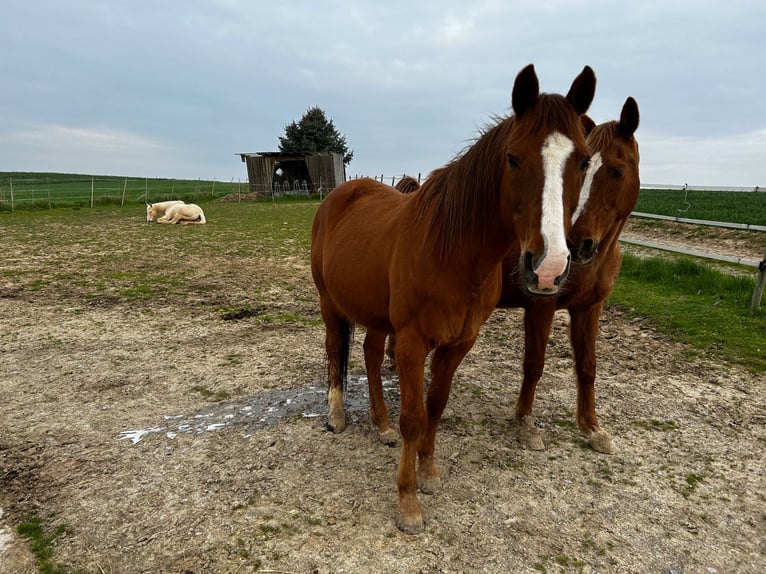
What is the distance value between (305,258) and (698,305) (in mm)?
7408

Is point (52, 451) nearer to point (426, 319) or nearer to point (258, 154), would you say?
point (426, 319)

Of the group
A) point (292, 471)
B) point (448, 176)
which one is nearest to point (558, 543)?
point (292, 471)

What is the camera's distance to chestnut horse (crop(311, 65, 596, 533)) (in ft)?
5.71

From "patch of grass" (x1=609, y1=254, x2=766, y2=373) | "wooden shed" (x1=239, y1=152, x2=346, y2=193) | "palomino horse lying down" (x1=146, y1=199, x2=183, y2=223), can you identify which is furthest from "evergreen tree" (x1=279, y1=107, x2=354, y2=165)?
"patch of grass" (x1=609, y1=254, x2=766, y2=373)

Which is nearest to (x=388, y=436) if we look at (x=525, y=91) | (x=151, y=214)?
(x=525, y=91)

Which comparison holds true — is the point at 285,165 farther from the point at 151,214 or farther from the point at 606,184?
the point at 606,184

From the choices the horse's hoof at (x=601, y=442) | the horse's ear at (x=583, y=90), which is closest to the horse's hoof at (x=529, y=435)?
the horse's hoof at (x=601, y=442)

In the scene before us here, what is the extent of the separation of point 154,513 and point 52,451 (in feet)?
3.74

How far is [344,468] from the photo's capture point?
115 inches

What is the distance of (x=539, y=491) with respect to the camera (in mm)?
2676

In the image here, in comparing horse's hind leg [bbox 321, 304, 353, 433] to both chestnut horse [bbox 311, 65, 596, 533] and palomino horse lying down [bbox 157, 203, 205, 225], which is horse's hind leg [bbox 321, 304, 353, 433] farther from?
palomino horse lying down [bbox 157, 203, 205, 225]

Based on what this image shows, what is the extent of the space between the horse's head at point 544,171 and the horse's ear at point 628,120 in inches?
39.6

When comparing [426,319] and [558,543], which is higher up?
[426,319]

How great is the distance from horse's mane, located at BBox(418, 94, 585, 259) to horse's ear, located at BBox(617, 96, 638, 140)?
3.53 feet
